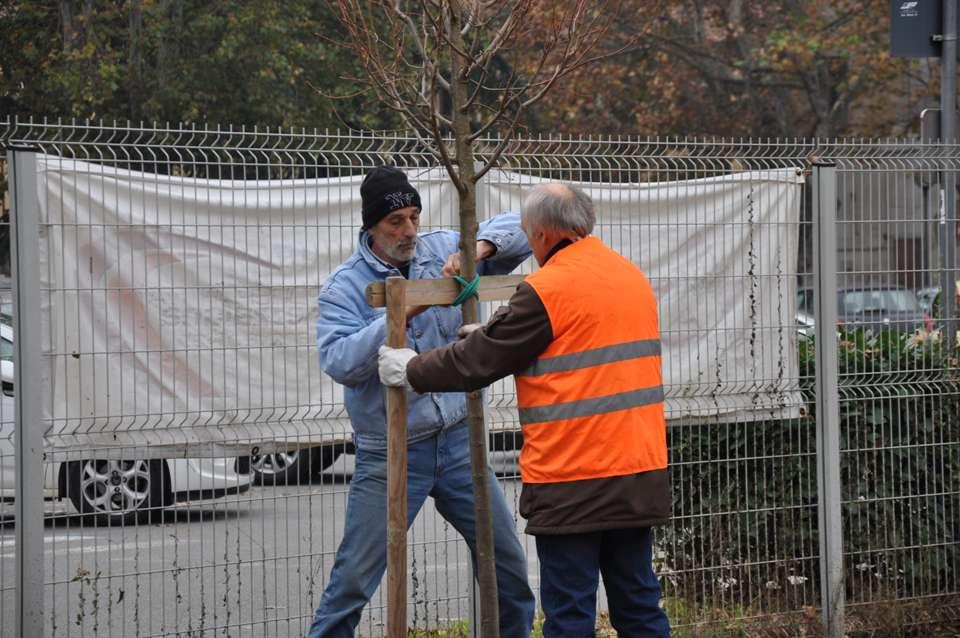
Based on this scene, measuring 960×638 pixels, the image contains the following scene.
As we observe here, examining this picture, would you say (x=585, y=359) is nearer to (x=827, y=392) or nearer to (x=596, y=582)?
(x=596, y=582)

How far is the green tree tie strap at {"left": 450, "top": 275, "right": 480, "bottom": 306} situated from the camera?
4328 millimetres

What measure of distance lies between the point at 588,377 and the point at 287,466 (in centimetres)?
196

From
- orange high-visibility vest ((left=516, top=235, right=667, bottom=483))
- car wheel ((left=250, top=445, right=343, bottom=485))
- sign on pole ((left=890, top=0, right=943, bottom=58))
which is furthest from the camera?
sign on pole ((left=890, top=0, right=943, bottom=58))

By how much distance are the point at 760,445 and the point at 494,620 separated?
251 centimetres

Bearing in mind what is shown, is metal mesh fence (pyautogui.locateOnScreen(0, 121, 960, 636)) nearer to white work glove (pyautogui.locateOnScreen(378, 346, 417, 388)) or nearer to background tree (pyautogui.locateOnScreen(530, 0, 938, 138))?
white work glove (pyautogui.locateOnScreen(378, 346, 417, 388))

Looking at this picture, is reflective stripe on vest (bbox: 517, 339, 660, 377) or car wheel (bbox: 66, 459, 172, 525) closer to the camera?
reflective stripe on vest (bbox: 517, 339, 660, 377)

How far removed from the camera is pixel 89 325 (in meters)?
5.37

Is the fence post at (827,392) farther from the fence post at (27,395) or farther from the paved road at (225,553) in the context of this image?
the fence post at (27,395)

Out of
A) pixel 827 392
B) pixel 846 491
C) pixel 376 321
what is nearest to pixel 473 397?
pixel 376 321

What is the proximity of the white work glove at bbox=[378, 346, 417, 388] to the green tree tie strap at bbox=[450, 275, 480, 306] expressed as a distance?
0.81 ft

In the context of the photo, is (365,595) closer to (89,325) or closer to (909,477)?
(89,325)

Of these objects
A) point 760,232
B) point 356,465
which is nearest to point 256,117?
point 760,232

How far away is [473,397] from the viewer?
436 centimetres

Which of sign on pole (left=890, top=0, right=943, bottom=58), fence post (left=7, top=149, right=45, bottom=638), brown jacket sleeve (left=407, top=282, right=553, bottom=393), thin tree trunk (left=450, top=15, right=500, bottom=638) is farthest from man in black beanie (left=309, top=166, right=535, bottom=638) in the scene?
sign on pole (left=890, top=0, right=943, bottom=58)
